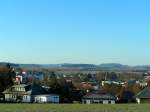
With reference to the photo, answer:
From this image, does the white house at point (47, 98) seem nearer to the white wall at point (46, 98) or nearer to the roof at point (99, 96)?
the white wall at point (46, 98)

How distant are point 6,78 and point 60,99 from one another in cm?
1348

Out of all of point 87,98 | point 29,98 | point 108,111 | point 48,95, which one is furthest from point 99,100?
point 108,111

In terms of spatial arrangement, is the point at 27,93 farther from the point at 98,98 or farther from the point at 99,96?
the point at 99,96

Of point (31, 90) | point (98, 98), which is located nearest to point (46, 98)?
point (31, 90)

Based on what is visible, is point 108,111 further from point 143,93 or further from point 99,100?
point 99,100

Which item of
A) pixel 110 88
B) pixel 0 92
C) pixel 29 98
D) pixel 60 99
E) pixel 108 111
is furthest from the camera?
pixel 110 88

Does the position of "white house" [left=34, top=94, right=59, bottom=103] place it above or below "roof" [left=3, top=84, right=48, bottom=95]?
below

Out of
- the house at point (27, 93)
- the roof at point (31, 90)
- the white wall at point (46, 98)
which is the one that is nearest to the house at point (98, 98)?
the white wall at point (46, 98)

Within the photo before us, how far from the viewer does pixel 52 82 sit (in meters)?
84.1

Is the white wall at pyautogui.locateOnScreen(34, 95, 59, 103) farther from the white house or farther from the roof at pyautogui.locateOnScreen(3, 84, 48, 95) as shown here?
the roof at pyautogui.locateOnScreen(3, 84, 48, 95)

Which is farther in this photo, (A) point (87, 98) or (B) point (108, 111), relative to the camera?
(A) point (87, 98)

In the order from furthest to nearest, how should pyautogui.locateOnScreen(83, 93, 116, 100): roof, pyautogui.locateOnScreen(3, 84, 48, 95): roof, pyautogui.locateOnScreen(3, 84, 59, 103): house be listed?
pyautogui.locateOnScreen(3, 84, 48, 95): roof → pyautogui.locateOnScreen(3, 84, 59, 103): house → pyautogui.locateOnScreen(83, 93, 116, 100): roof

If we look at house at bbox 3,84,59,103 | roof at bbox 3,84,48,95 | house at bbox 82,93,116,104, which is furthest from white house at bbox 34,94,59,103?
house at bbox 82,93,116,104

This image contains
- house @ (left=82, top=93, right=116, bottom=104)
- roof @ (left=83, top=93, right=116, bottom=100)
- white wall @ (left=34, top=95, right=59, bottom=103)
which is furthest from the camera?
roof @ (left=83, top=93, right=116, bottom=100)
